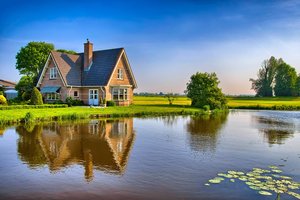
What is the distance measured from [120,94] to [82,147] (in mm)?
24970

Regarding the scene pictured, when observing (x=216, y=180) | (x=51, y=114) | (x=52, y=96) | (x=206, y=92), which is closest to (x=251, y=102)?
(x=206, y=92)

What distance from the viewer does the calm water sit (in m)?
7.97

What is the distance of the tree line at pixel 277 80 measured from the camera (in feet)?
267

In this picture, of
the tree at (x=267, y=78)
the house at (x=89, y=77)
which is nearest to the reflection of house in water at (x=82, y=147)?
the house at (x=89, y=77)

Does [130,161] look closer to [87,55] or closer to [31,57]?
[87,55]

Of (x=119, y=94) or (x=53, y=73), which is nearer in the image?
(x=119, y=94)

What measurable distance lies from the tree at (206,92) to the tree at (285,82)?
44030 millimetres

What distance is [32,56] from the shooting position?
54.3m

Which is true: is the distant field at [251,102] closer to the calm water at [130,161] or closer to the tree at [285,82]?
the tree at [285,82]

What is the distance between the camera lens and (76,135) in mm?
17047

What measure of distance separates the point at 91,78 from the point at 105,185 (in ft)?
99.6

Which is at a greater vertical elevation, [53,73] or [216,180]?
[53,73]

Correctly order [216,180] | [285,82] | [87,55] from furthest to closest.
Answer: [285,82] → [87,55] → [216,180]

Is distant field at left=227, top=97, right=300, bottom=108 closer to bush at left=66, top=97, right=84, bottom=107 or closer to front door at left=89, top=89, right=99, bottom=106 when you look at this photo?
front door at left=89, top=89, right=99, bottom=106
